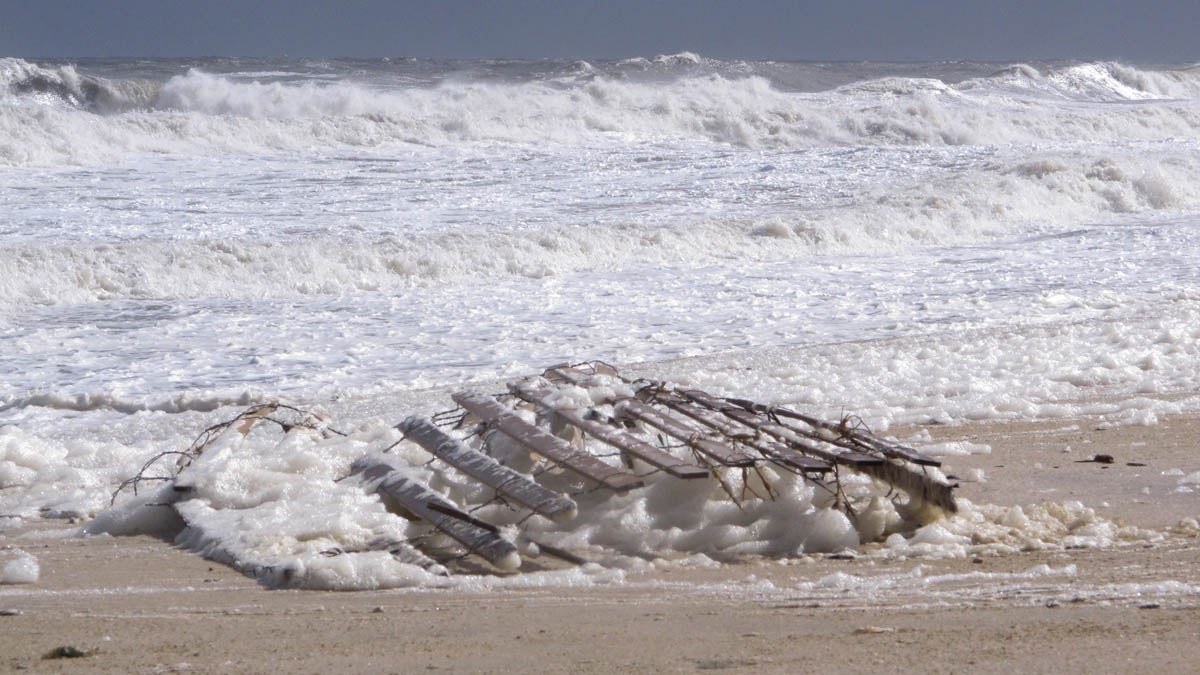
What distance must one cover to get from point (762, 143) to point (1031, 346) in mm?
21562

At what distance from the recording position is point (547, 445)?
5242 millimetres

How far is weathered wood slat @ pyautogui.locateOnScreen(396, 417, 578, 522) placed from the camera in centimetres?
477

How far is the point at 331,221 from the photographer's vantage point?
16938mm

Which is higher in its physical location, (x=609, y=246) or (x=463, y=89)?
(x=463, y=89)

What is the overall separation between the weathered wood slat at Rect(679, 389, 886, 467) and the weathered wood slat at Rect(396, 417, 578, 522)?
100 centimetres

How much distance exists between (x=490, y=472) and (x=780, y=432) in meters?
1.25

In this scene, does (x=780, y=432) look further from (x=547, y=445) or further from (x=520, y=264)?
(x=520, y=264)

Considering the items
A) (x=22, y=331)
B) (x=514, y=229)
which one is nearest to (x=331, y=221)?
(x=514, y=229)

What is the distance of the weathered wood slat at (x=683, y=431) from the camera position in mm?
5028

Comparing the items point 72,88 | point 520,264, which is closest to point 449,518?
point 520,264

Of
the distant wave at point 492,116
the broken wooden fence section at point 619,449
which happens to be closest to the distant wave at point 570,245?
the broken wooden fence section at point 619,449

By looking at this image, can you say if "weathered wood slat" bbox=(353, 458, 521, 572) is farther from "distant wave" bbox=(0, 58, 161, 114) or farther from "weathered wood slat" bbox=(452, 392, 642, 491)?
"distant wave" bbox=(0, 58, 161, 114)

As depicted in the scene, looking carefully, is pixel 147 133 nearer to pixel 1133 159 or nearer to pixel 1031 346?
pixel 1133 159

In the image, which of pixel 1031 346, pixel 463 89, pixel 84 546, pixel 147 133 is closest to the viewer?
pixel 84 546
